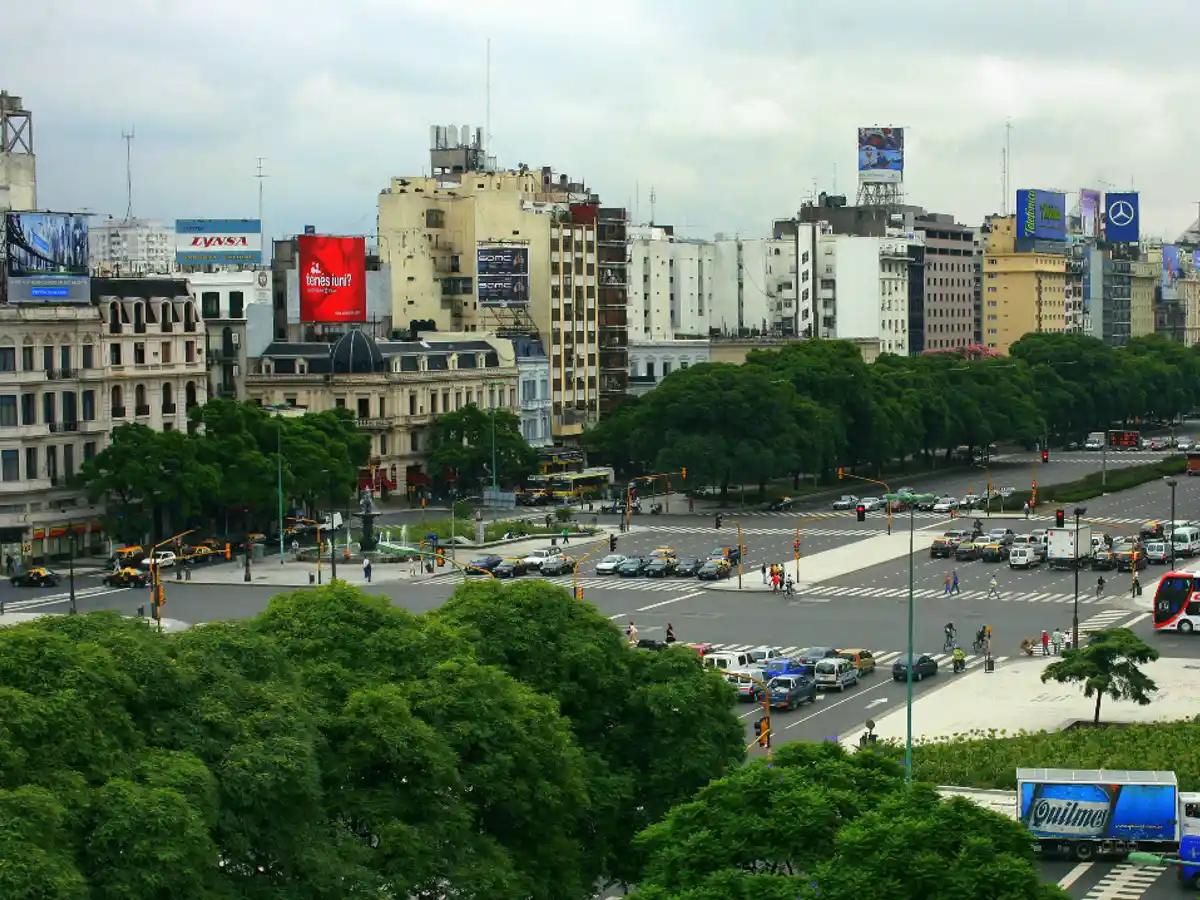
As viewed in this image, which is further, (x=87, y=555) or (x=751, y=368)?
(x=751, y=368)

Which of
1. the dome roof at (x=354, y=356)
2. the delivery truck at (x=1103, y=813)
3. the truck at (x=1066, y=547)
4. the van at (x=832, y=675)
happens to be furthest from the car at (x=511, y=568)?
the delivery truck at (x=1103, y=813)

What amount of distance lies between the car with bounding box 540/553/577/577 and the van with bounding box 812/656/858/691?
29.7m

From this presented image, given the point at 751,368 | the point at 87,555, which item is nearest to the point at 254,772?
the point at 87,555

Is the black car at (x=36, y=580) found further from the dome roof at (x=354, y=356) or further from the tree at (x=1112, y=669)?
the tree at (x=1112, y=669)

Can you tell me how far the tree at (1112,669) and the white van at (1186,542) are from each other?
40.3 meters

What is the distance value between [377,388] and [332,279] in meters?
9.08

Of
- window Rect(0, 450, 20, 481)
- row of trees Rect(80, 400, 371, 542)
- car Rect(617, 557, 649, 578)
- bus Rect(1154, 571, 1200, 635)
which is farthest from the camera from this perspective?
window Rect(0, 450, 20, 481)

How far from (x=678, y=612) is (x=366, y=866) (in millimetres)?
50903

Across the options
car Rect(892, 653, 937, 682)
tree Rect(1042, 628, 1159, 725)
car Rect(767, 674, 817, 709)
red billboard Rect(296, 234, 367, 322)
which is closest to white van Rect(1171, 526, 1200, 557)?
car Rect(892, 653, 937, 682)

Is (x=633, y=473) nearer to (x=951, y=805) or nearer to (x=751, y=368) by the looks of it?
(x=751, y=368)

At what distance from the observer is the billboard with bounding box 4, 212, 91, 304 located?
335ft

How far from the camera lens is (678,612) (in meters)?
85.6

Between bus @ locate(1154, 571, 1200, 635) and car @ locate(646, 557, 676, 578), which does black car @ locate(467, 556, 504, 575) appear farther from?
bus @ locate(1154, 571, 1200, 635)

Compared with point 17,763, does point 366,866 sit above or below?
below
